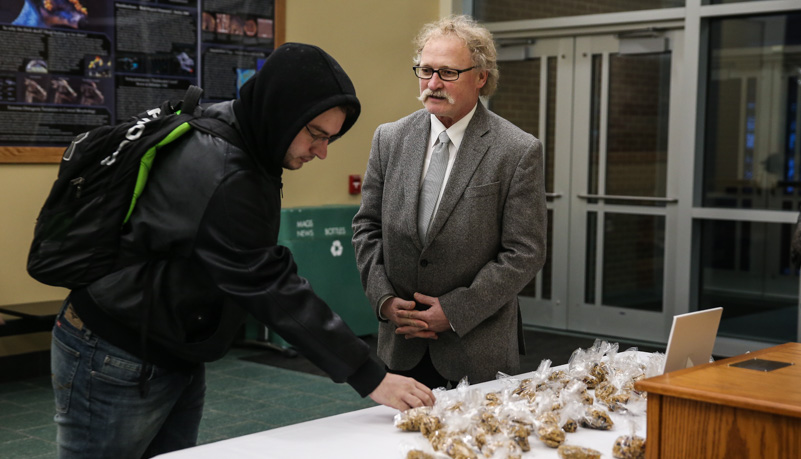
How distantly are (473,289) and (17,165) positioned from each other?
400cm

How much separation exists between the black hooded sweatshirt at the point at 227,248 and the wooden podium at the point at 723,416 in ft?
2.10

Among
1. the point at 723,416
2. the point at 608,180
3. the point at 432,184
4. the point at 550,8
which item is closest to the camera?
the point at 723,416

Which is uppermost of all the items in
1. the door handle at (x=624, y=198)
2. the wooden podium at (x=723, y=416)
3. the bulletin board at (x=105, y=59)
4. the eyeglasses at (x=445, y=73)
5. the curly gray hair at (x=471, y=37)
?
the bulletin board at (x=105, y=59)

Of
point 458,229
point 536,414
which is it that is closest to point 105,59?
point 458,229

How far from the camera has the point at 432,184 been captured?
8.89 ft

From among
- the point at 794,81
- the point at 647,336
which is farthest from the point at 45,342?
the point at 794,81

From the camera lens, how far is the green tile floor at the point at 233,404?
4.54 meters

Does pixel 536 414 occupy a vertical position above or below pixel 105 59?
below

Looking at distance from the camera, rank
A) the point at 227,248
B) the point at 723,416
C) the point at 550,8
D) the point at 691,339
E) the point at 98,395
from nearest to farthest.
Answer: the point at 723,416, the point at 227,248, the point at 98,395, the point at 691,339, the point at 550,8

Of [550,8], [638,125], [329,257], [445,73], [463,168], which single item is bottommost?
[329,257]

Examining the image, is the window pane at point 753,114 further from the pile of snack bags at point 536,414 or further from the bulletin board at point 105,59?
the pile of snack bags at point 536,414

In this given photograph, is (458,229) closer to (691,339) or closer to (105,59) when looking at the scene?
(691,339)

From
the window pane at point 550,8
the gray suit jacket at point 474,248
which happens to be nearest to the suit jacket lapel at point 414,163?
the gray suit jacket at point 474,248

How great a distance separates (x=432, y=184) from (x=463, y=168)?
4.6 inches
